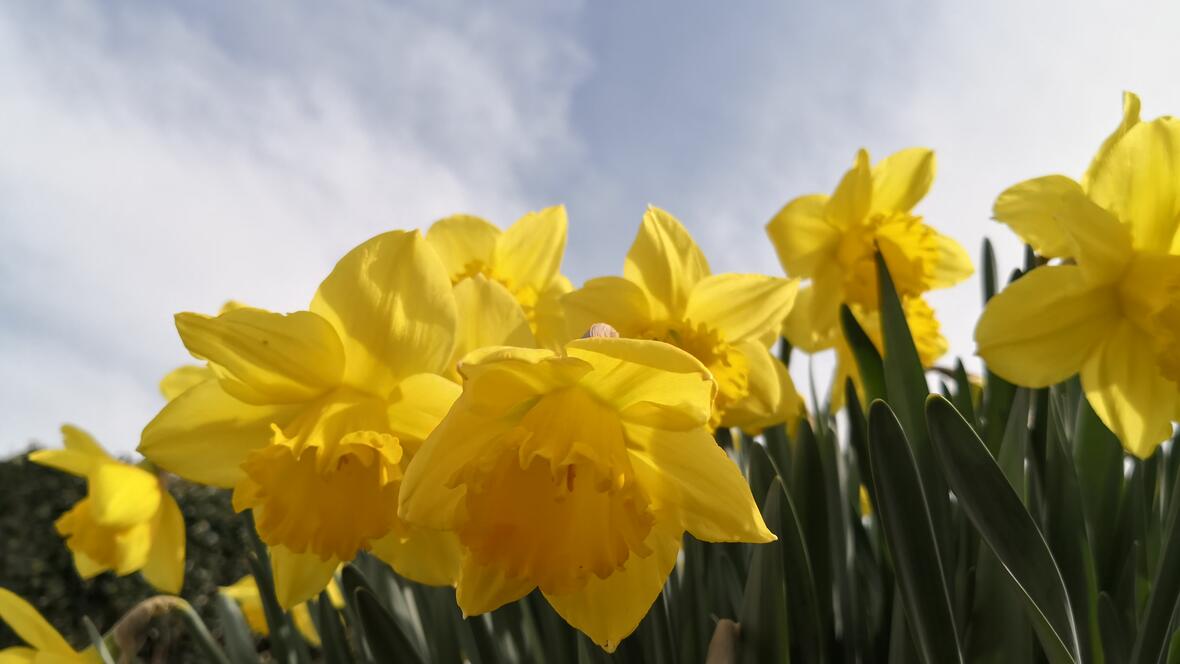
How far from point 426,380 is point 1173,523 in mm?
1061

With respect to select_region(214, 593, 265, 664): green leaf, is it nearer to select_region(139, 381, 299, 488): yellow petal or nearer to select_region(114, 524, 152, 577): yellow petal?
select_region(114, 524, 152, 577): yellow petal

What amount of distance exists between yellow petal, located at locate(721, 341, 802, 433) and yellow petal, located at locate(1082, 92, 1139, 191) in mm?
777

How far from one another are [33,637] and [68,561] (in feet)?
17.9

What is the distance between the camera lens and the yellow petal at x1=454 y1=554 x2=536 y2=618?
1.00 metres

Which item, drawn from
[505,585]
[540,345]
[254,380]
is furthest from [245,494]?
[540,345]

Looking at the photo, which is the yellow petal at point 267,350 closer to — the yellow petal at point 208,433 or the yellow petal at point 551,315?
the yellow petal at point 208,433

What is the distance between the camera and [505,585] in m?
1.01

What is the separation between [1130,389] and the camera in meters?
1.33

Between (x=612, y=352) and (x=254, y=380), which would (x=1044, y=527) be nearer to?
(x=612, y=352)

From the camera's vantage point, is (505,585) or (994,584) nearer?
(505,585)

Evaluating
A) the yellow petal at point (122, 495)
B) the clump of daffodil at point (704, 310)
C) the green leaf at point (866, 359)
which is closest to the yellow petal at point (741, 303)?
the clump of daffodil at point (704, 310)

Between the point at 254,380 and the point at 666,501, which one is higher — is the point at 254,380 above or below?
above

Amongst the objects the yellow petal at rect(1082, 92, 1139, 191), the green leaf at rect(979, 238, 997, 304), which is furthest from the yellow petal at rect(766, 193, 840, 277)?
the yellow petal at rect(1082, 92, 1139, 191)

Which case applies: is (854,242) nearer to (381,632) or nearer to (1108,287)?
(1108,287)
